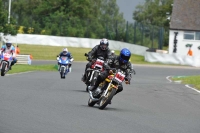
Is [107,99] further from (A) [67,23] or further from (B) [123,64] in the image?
(A) [67,23]

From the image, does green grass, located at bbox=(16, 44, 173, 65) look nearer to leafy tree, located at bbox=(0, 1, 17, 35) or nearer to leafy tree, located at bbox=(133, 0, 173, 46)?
leafy tree, located at bbox=(0, 1, 17, 35)

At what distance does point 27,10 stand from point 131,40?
37710 millimetres

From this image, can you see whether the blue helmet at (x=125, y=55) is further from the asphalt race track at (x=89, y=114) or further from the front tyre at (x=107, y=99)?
the asphalt race track at (x=89, y=114)

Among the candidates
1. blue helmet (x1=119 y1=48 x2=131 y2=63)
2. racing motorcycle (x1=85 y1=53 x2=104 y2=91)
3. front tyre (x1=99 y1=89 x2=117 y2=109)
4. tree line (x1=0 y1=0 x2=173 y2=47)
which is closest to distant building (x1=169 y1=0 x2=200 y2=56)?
tree line (x1=0 y1=0 x2=173 y2=47)

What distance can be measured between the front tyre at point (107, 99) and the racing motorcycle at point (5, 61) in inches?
539

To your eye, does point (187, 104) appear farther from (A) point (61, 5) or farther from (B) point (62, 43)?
(A) point (61, 5)

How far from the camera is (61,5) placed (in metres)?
92.6

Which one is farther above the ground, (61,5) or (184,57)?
(61,5)

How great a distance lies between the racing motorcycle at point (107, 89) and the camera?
15.1m

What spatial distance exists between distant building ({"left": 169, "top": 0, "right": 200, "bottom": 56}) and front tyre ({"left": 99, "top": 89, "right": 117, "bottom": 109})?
166ft

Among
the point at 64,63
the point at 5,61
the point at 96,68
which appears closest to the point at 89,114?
the point at 96,68

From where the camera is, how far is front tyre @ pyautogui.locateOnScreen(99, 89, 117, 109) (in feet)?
49.5

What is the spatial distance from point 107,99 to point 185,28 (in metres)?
51.9

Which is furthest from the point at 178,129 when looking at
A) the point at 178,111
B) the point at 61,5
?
the point at 61,5
